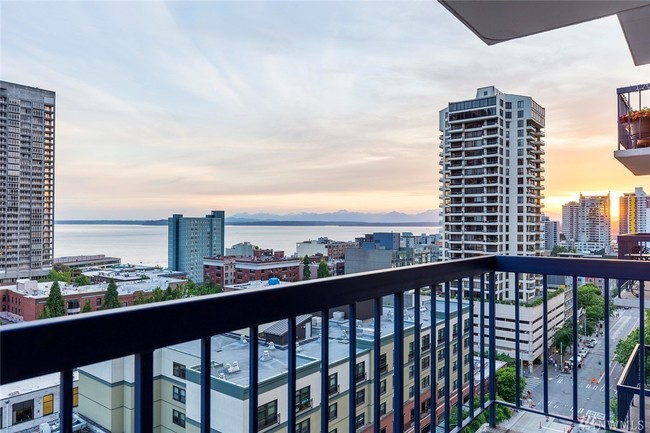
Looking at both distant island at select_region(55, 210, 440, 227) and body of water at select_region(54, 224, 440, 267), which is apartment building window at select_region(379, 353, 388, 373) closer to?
body of water at select_region(54, 224, 440, 267)

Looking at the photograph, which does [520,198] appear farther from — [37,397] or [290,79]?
[37,397]

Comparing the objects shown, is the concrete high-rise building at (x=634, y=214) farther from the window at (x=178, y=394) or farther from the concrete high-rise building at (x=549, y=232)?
the concrete high-rise building at (x=549, y=232)

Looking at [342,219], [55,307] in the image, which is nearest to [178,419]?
[55,307]

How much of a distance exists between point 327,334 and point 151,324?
0.54m

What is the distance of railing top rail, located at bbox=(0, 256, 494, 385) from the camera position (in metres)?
0.61

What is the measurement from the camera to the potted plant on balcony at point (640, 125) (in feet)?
10.4

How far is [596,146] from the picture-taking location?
8281mm

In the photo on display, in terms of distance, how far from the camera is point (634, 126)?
10.7ft

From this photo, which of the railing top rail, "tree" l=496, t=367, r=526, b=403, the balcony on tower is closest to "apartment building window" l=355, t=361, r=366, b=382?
the railing top rail

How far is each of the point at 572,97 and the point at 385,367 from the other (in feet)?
25.1

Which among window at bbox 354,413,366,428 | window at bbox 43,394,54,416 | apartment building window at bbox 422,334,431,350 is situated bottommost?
window at bbox 354,413,366,428

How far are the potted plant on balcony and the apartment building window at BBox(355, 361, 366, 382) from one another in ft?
10.2

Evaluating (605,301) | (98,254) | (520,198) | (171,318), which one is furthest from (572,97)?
(520,198)

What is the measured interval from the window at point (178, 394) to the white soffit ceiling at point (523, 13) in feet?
4.01
